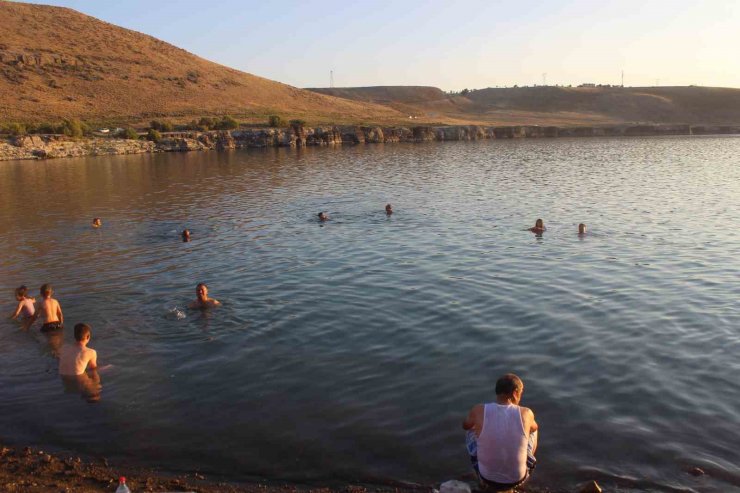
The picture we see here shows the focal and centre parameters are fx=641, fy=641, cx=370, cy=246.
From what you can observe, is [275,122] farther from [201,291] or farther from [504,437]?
[504,437]

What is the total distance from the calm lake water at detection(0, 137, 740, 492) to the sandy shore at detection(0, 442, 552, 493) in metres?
0.30

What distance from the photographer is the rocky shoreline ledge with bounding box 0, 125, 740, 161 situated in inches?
2726

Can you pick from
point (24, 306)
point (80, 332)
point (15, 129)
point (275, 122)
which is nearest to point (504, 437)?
point (80, 332)

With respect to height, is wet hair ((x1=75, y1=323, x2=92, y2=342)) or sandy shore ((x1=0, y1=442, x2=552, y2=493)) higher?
wet hair ((x1=75, y1=323, x2=92, y2=342))

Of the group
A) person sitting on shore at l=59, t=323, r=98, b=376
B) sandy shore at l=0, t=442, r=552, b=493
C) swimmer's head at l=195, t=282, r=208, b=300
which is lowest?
sandy shore at l=0, t=442, r=552, b=493

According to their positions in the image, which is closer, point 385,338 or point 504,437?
point 504,437

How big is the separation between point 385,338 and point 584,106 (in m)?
162

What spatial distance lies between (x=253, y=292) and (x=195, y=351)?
4.38 meters

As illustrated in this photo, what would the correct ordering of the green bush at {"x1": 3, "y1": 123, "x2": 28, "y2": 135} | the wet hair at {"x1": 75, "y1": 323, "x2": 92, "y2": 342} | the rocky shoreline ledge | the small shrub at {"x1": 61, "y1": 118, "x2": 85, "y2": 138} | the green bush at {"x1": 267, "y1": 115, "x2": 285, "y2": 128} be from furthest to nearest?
the green bush at {"x1": 267, "y1": 115, "x2": 285, "y2": 128}, the small shrub at {"x1": 61, "y1": 118, "x2": 85, "y2": 138}, the green bush at {"x1": 3, "y1": 123, "x2": 28, "y2": 135}, the rocky shoreline ledge, the wet hair at {"x1": 75, "y1": 323, "x2": 92, "y2": 342}

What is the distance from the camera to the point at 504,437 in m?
7.11

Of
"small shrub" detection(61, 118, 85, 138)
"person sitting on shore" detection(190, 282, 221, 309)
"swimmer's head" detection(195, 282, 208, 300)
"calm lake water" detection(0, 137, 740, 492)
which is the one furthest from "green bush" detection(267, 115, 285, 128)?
"swimmer's head" detection(195, 282, 208, 300)

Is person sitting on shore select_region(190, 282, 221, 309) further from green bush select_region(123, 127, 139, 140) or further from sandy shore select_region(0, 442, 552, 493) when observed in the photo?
green bush select_region(123, 127, 139, 140)

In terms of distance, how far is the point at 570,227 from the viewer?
25781 mm

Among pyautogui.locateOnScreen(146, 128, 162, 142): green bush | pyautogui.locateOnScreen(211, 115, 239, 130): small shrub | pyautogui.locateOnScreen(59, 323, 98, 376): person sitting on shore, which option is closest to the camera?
pyautogui.locateOnScreen(59, 323, 98, 376): person sitting on shore
